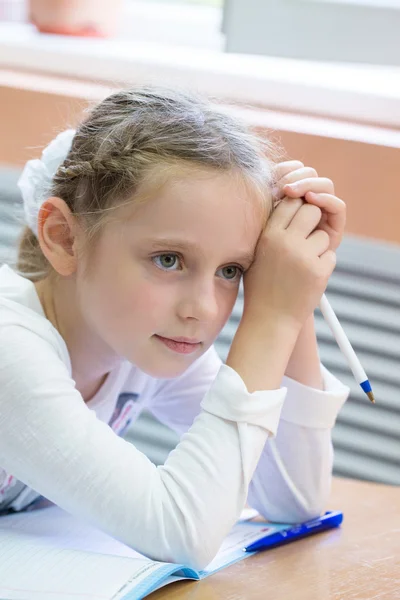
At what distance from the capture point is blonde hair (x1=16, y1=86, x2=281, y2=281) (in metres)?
0.88

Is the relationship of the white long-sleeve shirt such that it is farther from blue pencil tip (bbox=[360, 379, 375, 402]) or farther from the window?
the window

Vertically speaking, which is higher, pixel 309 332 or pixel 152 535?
pixel 309 332

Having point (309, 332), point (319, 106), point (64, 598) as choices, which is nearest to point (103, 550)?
point (64, 598)

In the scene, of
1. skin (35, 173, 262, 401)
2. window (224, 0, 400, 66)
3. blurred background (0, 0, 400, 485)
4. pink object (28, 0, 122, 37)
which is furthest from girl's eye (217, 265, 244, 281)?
pink object (28, 0, 122, 37)

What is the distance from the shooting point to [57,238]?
0.96 m

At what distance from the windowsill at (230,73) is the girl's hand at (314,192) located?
0.35 m

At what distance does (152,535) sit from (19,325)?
0.23 meters

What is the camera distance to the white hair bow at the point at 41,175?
1.01 metres

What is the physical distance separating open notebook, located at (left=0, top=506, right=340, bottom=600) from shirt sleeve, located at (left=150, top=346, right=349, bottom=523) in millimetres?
98

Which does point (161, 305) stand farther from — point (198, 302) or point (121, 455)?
point (121, 455)

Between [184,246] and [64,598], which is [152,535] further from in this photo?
[184,246]

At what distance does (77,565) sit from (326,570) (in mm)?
229

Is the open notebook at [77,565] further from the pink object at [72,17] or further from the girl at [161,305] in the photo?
the pink object at [72,17]

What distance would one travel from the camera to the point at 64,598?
27.1 inches
